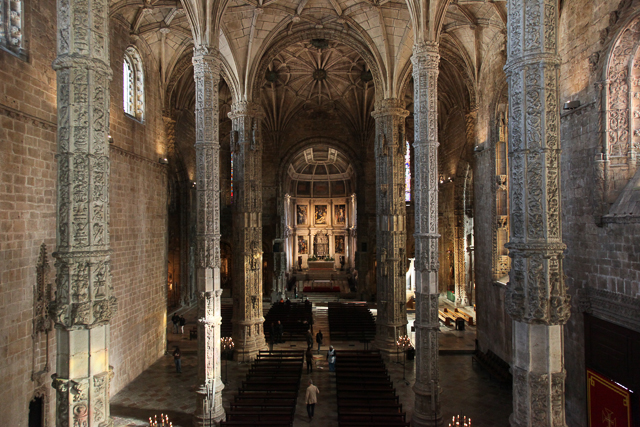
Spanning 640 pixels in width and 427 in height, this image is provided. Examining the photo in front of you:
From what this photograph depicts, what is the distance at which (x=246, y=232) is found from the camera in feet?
62.6

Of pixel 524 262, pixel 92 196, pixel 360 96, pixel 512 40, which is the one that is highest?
pixel 360 96

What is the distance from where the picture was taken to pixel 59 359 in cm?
613

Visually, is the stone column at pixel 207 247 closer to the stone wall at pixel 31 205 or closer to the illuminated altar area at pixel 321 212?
the stone wall at pixel 31 205

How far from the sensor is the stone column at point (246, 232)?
61.9 feet

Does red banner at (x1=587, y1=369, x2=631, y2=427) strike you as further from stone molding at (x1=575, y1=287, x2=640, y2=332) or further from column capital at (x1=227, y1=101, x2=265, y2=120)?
column capital at (x1=227, y1=101, x2=265, y2=120)

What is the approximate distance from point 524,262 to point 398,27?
1538cm

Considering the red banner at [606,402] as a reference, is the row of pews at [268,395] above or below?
below

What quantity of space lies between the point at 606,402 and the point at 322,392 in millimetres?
8700

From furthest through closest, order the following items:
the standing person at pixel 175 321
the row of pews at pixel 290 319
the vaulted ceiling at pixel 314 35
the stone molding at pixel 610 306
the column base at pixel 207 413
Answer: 1. the standing person at pixel 175 321
2. the row of pews at pixel 290 319
3. the vaulted ceiling at pixel 314 35
4. the column base at pixel 207 413
5. the stone molding at pixel 610 306

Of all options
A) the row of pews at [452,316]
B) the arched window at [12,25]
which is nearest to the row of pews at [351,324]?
the row of pews at [452,316]

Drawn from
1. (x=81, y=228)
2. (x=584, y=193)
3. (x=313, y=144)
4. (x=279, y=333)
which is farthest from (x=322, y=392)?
(x=313, y=144)

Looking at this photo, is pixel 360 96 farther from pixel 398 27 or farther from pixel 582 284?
pixel 582 284

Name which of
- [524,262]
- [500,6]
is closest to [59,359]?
[524,262]

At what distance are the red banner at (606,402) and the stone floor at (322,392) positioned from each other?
7.78 ft
